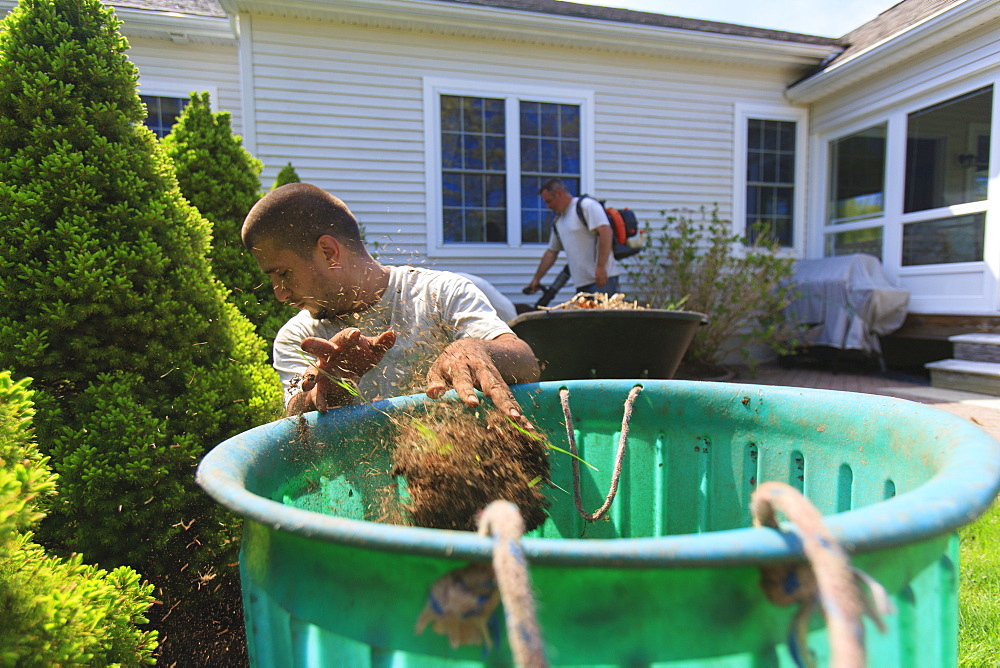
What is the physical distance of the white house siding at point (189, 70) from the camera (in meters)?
7.96

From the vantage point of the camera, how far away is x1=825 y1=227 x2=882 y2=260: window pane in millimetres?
8492

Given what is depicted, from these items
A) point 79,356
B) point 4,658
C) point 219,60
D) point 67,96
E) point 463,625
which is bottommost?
point 4,658

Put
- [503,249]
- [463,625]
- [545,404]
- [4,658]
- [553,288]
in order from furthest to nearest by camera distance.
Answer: [503,249]
[553,288]
[545,404]
[4,658]
[463,625]

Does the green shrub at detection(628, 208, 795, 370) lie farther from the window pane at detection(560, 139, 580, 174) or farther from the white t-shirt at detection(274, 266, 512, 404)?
the white t-shirt at detection(274, 266, 512, 404)

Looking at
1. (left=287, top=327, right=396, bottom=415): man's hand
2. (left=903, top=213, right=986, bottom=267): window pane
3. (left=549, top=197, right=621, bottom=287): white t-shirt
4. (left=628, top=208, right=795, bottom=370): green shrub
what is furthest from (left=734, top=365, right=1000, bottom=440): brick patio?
(left=287, top=327, right=396, bottom=415): man's hand

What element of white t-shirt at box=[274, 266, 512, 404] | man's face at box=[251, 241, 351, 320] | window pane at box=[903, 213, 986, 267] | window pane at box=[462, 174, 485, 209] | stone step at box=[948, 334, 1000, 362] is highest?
window pane at box=[462, 174, 485, 209]

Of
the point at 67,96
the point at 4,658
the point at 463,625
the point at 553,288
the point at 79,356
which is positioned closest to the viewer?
the point at 463,625

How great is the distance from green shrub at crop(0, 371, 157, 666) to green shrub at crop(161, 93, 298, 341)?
2.12 meters

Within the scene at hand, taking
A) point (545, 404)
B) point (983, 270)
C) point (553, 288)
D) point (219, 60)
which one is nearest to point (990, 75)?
point (983, 270)

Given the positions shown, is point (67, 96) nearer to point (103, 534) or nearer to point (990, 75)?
point (103, 534)

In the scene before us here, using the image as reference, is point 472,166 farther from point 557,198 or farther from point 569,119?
point 557,198

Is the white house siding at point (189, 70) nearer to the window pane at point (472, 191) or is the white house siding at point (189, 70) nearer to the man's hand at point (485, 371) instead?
the window pane at point (472, 191)

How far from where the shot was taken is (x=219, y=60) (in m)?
8.25

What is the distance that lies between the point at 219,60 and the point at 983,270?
10.5 m
